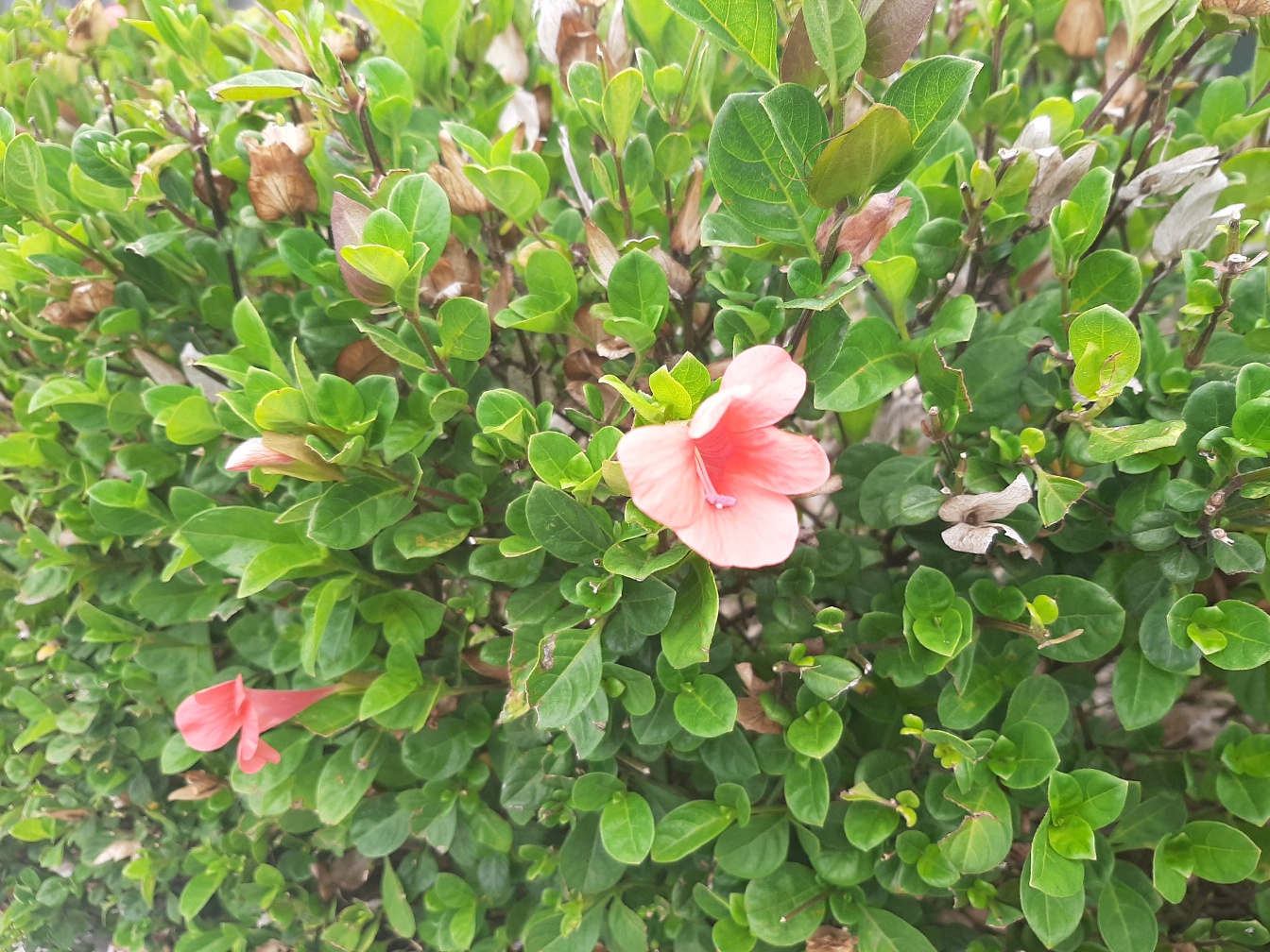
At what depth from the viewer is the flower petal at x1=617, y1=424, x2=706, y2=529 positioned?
0.39 m

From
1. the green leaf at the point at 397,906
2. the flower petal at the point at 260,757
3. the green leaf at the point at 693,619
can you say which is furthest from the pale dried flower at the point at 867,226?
the green leaf at the point at 397,906

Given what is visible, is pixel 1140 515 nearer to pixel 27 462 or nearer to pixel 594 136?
pixel 594 136

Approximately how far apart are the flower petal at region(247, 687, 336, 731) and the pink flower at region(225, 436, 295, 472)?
11.9 inches

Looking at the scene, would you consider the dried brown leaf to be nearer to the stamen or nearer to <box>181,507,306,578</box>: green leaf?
the stamen

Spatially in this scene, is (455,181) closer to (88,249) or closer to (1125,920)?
(88,249)

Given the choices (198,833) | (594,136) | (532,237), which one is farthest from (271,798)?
(594,136)

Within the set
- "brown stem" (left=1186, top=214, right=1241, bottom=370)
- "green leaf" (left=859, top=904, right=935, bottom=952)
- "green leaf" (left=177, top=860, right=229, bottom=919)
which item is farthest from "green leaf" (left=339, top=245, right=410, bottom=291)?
"green leaf" (left=177, top=860, right=229, bottom=919)

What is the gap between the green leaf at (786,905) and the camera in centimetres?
64

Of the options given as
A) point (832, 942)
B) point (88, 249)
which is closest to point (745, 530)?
point (832, 942)

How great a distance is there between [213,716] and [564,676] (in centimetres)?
40

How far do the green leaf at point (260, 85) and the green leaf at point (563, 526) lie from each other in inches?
13.9

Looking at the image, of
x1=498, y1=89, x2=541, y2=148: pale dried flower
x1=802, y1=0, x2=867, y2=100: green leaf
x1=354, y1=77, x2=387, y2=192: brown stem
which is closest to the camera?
x1=802, y1=0, x2=867, y2=100: green leaf

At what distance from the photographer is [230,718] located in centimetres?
70

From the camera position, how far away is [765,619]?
25.7 inches
